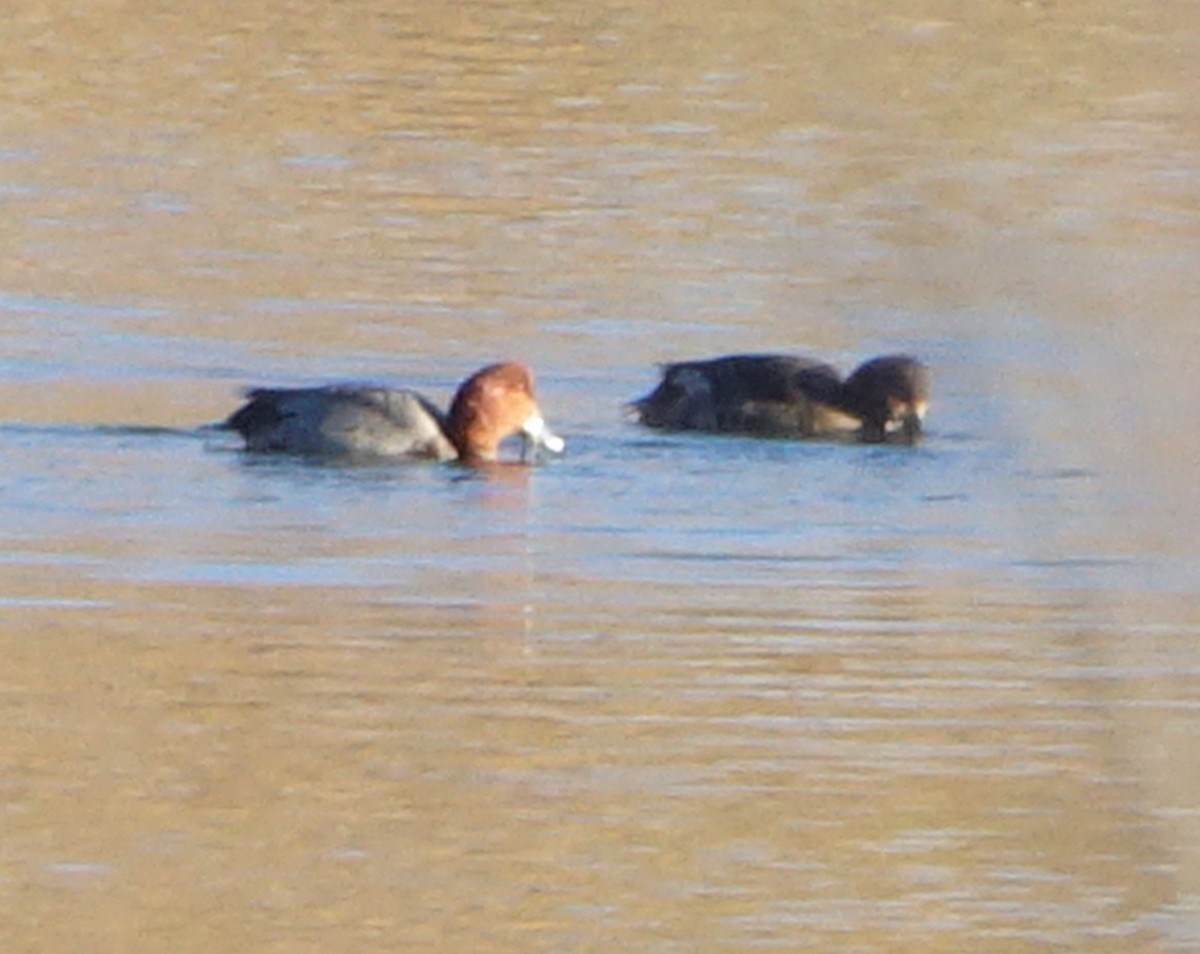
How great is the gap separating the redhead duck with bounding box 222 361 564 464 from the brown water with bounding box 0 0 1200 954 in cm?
19

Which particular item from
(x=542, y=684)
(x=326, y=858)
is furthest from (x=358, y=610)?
(x=326, y=858)

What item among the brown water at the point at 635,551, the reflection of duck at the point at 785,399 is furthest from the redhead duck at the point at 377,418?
the reflection of duck at the point at 785,399

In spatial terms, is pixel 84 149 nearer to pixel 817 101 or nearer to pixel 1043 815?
pixel 1043 815

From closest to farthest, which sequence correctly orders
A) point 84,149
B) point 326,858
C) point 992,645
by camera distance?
point 326,858 → point 992,645 → point 84,149

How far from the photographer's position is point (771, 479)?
38.0 feet

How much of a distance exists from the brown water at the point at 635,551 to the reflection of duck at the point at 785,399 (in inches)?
4.3

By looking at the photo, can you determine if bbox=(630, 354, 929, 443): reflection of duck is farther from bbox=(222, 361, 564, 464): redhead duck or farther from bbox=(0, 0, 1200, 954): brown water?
bbox=(222, 361, 564, 464): redhead duck

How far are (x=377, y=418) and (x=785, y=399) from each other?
1.49 m

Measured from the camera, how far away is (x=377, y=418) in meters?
11.6

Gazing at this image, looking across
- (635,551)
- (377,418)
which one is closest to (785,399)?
(377,418)

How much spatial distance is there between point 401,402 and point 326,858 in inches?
195

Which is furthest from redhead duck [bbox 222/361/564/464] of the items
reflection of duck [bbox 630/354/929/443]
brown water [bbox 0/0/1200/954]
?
reflection of duck [bbox 630/354/929/443]

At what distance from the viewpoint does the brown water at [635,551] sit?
6262mm

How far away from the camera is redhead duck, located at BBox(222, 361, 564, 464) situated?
1159 centimetres
